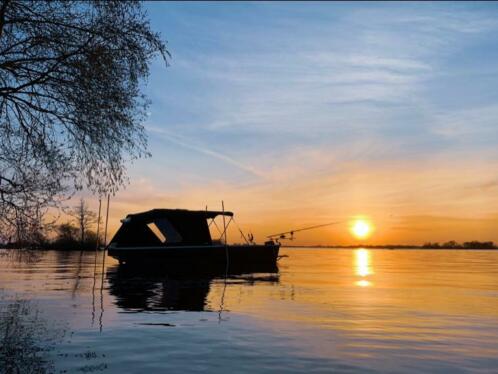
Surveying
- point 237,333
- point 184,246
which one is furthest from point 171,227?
point 237,333

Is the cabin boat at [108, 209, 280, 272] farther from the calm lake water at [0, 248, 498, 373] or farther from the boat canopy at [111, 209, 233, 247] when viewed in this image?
the calm lake water at [0, 248, 498, 373]

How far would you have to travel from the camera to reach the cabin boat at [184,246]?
3331cm

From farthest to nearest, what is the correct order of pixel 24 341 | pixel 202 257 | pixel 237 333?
pixel 202 257
pixel 237 333
pixel 24 341

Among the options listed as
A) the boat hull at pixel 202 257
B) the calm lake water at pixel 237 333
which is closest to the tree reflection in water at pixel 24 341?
the calm lake water at pixel 237 333

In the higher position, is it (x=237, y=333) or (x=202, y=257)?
(x=202, y=257)

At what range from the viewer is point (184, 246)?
33312 millimetres

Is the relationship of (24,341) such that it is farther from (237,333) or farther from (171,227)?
(171,227)

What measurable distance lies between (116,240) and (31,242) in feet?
96.0

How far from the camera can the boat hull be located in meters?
33.2

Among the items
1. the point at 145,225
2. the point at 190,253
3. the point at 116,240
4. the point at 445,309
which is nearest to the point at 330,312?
the point at 445,309

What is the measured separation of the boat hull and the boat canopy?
1.03 metres

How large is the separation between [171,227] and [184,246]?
2.12 meters

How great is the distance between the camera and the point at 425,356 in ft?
28.7

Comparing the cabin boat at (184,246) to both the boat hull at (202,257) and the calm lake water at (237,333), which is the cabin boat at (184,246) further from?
the calm lake water at (237,333)
